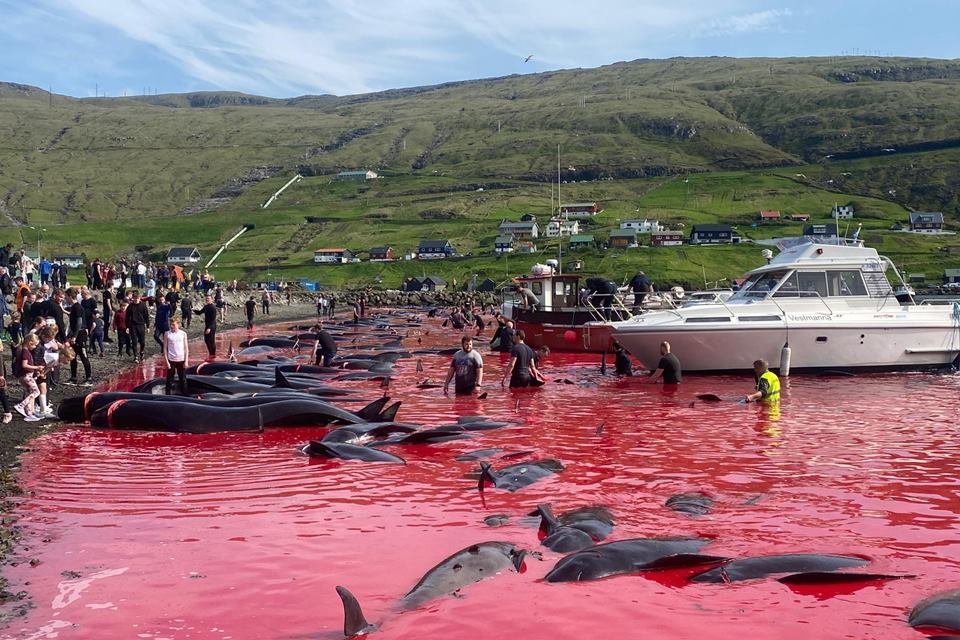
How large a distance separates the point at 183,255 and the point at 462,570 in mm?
131434

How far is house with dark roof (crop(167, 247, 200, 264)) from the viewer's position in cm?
12800

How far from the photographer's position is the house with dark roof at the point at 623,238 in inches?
4742

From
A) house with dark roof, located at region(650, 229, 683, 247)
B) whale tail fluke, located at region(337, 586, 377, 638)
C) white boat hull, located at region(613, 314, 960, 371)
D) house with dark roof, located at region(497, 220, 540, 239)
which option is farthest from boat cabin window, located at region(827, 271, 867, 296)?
house with dark roof, located at region(497, 220, 540, 239)

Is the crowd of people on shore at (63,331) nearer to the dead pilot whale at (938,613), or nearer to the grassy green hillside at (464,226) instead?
the dead pilot whale at (938,613)

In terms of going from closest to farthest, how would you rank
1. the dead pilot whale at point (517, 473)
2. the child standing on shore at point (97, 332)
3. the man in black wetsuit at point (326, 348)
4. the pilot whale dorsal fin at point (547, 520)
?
the pilot whale dorsal fin at point (547, 520)
the dead pilot whale at point (517, 473)
the man in black wetsuit at point (326, 348)
the child standing on shore at point (97, 332)

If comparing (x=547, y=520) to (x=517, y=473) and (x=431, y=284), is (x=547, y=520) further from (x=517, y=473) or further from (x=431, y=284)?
(x=431, y=284)

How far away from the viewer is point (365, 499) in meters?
12.2

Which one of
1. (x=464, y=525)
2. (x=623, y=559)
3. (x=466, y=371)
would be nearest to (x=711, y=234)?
(x=466, y=371)

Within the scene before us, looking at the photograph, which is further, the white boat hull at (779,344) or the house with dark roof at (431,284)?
the house with dark roof at (431,284)

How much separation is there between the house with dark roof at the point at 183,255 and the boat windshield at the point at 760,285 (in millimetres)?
110951

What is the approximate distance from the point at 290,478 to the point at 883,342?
21450 millimetres

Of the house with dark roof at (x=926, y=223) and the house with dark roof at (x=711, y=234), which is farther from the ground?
the house with dark roof at (x=926, y=223)

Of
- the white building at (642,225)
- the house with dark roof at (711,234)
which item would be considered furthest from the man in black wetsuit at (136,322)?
the white building at (642,225)

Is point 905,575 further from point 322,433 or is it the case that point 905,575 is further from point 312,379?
point 312,379
